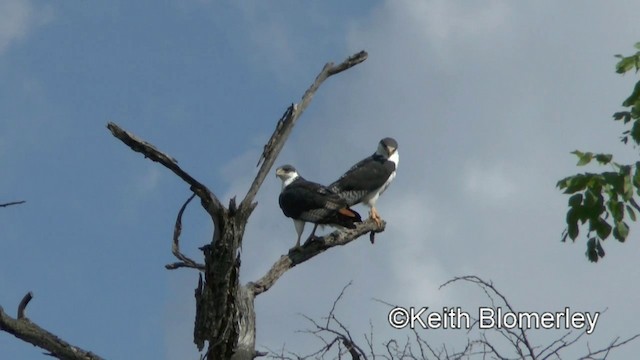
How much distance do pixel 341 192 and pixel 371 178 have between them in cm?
53

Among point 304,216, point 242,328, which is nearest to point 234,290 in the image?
point 242,328

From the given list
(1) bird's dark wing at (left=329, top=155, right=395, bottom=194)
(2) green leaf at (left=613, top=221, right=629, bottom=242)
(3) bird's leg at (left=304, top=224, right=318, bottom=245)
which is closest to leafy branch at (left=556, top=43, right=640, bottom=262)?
(2) green leaf at (left=613, top=221, right=629, bottom=242)

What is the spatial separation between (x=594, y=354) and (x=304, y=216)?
543 cm

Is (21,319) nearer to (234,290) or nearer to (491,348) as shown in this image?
(234,290)

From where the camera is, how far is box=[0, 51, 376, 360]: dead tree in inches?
225

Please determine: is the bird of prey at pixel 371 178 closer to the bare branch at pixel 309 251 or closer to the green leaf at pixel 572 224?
the bare branch at pixel 309 251

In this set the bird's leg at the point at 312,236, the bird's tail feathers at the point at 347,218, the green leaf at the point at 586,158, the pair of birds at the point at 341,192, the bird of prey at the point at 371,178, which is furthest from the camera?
the bird of prey at the point at 371,178

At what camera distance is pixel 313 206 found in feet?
36.2

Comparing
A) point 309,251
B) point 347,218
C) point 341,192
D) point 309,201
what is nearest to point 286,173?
point 341,192

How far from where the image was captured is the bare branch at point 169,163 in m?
5.60

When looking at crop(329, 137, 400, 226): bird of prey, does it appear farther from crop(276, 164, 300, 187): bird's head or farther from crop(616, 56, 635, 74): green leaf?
crop(616, 56, 635, 74): green leaf

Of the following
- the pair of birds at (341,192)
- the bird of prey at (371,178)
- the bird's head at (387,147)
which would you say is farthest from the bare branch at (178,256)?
the bird's head at (387,147)

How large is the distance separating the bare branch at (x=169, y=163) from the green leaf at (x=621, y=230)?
5.74 feet

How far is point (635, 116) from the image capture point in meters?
5.97
